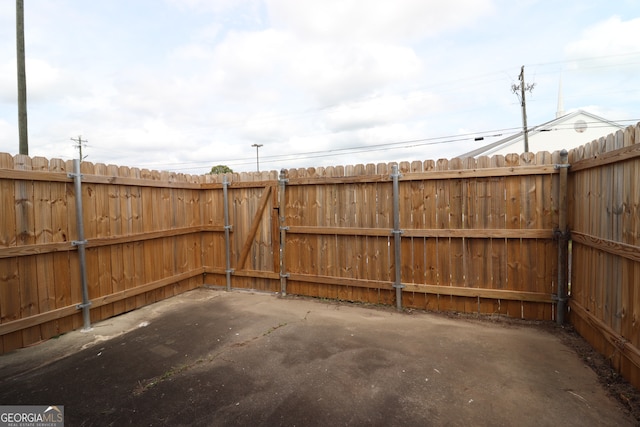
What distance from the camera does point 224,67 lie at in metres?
7.88

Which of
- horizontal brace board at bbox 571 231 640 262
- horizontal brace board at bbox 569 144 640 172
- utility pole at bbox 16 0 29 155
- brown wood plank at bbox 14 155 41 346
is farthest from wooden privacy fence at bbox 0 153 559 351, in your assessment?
utility pole at bbox 16 0 29 155

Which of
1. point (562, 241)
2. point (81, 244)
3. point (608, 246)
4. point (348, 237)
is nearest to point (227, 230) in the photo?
point (81, 244)

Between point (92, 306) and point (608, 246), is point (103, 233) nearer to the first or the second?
point (92, 306)

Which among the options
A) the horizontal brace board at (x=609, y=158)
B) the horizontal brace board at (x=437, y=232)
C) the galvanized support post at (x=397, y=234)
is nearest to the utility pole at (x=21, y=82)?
the horizontal brace board at (x=437, y=232)

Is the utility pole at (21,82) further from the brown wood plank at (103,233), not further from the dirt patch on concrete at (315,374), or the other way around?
the dirt patch on concrete at (315,374)

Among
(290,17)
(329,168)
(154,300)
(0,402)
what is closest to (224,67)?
(290,17)

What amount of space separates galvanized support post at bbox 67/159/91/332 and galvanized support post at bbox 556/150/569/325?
234 inches

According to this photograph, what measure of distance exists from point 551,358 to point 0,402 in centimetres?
483

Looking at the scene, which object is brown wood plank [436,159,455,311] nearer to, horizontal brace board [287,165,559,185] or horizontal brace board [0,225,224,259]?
horizontal brace board [287,165,559,185]

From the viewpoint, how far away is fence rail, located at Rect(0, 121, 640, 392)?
2.75m

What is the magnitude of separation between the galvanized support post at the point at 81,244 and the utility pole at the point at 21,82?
2.75m

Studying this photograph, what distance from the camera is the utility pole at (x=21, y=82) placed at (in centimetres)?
507

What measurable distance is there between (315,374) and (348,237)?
2.28m

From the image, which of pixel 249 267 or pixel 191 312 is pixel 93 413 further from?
pixel 249 267
